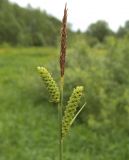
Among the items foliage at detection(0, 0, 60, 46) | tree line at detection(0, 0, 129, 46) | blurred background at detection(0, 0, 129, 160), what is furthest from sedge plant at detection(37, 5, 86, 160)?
foliage at detection(0, 0, 60, 46)

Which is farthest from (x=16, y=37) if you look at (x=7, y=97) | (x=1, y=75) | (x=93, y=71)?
(x=93, y=71)

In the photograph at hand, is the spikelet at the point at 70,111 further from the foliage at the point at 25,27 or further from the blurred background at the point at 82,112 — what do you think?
the foliage at the point at 25,27

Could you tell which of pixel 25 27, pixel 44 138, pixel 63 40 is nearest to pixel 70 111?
pixel 63 40

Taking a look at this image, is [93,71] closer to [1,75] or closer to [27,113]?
[27,113]

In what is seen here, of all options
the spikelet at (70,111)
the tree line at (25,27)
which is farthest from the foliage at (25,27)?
the spikelet at (70,111)

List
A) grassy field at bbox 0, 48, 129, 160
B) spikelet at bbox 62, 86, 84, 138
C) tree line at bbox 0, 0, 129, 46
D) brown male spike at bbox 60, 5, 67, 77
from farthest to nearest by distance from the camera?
tree line at bbox 0, 0, 129, 46
grassy field at bbox 0, 48, 129, 160
spikelet at bbox 62, 86, 84, 138
brown male spike at bbox 60, 5, 67, 77

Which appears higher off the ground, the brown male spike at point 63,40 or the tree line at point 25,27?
the brown male spike at point 63,40

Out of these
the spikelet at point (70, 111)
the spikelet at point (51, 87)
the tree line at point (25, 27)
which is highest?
the spikelet at point (51, 87)

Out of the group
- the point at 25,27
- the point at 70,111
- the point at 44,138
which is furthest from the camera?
the point at 25,27

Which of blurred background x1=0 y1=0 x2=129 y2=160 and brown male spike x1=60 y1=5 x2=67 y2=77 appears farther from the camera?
blurred background x1=0 y1=0 x2=129 y2=160

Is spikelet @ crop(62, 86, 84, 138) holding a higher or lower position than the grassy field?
higher

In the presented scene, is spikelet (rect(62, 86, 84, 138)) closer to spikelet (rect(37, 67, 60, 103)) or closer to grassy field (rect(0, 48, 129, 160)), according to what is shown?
spikelet (rect(37, 67, 60, 103))

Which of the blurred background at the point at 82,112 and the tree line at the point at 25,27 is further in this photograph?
the tree line at the point at 25,27

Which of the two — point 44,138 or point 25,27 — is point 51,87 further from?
point 25,27
